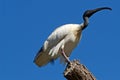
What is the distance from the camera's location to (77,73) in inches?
399

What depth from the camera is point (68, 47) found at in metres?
14.6

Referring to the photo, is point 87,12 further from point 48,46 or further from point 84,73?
point 84,73

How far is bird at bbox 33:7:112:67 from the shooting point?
1455cm

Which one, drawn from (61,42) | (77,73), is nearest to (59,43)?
(61,42)

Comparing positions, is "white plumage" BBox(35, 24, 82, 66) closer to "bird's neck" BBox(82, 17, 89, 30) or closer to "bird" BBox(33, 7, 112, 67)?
"bird" BBox(33, 7, 112, 67)

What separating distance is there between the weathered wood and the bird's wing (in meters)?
4.20

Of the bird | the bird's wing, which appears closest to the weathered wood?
the bird

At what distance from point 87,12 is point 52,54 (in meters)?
1.52

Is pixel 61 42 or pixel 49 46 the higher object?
pixel 49 46

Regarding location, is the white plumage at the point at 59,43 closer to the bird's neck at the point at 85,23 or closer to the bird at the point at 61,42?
the bird at the point at 61,42

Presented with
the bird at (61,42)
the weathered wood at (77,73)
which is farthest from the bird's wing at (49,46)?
the weathered wood at (77,73)

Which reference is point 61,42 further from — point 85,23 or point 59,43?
point 85,23

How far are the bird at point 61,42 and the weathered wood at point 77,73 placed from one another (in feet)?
12.8

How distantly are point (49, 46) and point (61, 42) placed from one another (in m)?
0.38
